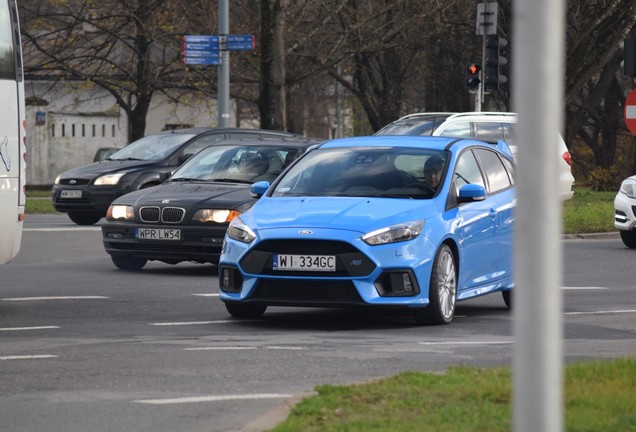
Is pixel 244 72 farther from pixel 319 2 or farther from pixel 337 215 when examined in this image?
pixel 337 215

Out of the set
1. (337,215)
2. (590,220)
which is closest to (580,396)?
(337,215)

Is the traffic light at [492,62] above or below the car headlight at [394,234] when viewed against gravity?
above

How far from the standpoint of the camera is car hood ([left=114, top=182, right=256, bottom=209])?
17125 millimetres

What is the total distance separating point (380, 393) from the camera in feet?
25.8

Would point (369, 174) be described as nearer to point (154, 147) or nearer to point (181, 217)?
point (181, 217)

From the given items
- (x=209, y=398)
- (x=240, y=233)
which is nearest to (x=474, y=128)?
(x=240, y=233)

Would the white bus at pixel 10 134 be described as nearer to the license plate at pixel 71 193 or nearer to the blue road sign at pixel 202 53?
the license plate at pixel 71 193

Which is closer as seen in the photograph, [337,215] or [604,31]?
[337,215]

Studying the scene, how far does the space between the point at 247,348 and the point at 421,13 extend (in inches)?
1231

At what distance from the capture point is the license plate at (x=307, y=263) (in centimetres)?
1180

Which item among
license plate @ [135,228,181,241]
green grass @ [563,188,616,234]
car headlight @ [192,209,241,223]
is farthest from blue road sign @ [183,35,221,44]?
car headlight @ [192,209,241,223]

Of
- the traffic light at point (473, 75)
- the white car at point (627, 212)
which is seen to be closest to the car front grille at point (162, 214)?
the white car at point (627, 212)

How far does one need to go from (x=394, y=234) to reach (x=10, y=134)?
3.31m

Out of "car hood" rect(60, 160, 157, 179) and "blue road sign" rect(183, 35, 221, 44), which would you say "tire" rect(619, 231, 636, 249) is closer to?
"car hood" rect(60, 160, 157, 179)
